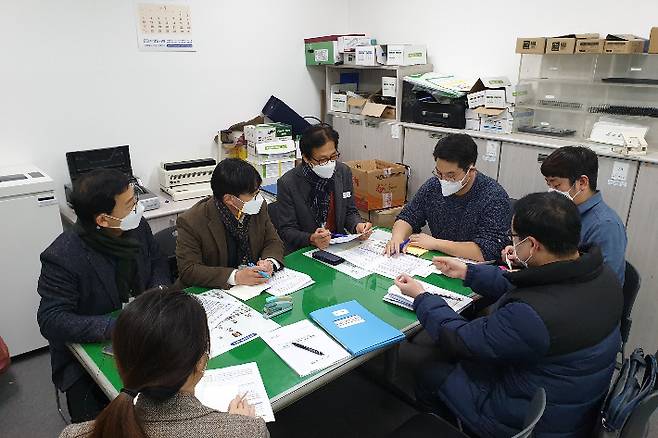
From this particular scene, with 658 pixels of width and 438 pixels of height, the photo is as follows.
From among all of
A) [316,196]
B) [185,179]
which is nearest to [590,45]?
[316,196]

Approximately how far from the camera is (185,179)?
3521 millimetres

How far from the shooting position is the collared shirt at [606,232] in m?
2.08

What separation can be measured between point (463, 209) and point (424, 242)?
31 centimetres

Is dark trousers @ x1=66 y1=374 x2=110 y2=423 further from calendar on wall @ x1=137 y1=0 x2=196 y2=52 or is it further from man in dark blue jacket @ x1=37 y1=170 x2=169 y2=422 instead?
calendar on wall @ x1=137 y1=0 x2=196 y2=52

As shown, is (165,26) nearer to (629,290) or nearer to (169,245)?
(169,245)

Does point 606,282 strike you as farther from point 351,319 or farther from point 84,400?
point 84,400

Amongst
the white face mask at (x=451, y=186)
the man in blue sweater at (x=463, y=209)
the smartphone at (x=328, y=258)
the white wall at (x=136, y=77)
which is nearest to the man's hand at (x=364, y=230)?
the man in blue sweater at (x=463, y=209)

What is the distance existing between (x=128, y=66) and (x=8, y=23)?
0.73 m

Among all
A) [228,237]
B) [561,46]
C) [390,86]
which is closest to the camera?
[228,237]

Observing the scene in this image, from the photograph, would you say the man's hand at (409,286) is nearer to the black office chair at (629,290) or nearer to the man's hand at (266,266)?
the man's hand at (266,266)

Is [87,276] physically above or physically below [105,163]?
below

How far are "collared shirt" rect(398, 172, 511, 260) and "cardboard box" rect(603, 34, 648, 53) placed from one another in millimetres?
1080

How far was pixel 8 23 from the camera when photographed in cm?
287

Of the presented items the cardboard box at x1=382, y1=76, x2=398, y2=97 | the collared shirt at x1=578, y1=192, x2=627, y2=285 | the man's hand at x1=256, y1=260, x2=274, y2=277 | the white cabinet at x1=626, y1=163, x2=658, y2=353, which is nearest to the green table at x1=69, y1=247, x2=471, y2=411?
the man's hand at x1=256, y1=260, x2=274, y2=277
